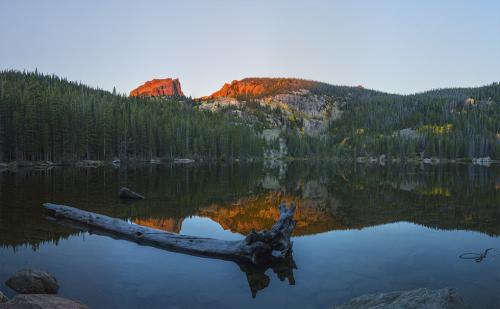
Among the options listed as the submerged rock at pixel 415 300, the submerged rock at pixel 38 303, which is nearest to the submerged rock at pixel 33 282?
the submerged rock at pixel 38 303

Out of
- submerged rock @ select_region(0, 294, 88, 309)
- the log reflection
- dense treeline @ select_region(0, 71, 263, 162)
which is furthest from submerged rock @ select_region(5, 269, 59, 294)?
dense treeline @ select_region(0, 71, 263, 162)

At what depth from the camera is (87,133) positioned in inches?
3561

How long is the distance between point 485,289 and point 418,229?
946 cm

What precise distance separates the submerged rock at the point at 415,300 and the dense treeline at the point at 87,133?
84.8 metres

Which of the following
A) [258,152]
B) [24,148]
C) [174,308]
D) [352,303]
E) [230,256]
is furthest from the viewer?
[258,152]

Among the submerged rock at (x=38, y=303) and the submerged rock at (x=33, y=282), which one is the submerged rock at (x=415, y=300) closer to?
the submerged rock at (x=38, y=303)

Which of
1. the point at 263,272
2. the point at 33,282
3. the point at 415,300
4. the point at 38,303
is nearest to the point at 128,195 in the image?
the point at 33,282

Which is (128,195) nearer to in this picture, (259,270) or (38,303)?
(259,270)

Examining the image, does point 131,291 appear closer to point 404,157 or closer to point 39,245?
point 39,245

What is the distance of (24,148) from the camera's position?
252 feet

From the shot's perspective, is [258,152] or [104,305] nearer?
[104,305]

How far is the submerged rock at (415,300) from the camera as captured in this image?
679cm

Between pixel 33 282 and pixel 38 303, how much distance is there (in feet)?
9.81

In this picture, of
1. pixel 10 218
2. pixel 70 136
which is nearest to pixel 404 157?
pixel 70 136
